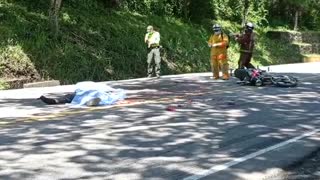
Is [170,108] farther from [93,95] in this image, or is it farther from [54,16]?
[54,16]

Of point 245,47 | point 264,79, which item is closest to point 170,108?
point 264,79

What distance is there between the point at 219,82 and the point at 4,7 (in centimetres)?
877

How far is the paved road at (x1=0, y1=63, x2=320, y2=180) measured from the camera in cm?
645

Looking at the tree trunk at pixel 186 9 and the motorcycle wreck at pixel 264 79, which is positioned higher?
the tree trunk at pixel 186 9

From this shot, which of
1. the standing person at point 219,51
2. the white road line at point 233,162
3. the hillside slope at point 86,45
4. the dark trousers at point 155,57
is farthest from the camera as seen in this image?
the dark trousers at point 155,57

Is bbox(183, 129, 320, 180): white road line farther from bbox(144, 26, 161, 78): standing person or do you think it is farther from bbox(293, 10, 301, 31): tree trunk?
bbox(293, 10, 301, 31): tree trunk

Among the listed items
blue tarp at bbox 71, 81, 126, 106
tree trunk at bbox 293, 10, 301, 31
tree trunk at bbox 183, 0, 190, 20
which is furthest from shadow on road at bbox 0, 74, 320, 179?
tree trunk at bbox 293, 10, 301, 31

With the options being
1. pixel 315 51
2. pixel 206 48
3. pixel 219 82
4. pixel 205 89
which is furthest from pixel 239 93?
pixel 315 51

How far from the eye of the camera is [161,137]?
8.25 metres

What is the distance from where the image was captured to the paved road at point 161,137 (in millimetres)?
6453

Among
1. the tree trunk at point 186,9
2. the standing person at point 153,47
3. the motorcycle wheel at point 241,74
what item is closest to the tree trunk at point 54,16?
the standing person at point 153,47

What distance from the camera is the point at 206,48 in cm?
2891

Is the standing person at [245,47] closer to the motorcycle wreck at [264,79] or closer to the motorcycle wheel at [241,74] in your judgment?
the motorcycle wheel at [241,74]

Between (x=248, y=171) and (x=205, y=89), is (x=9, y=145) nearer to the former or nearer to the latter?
(x=248, y=171)
